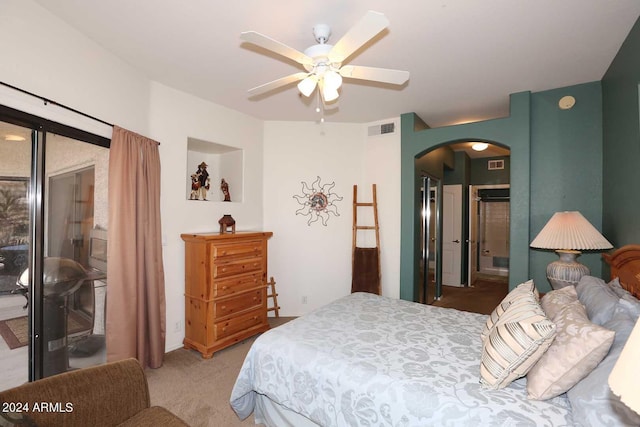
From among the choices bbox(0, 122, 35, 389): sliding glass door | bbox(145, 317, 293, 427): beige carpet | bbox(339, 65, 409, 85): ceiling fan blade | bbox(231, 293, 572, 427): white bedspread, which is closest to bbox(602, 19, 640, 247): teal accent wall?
bbox(231, 293, 572, 427): white bedspread

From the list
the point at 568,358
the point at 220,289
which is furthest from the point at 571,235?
the point at 220,289

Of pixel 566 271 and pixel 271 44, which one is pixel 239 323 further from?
pixel 566 271

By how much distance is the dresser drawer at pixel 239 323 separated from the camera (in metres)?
2.94

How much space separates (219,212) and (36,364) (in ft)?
6.58

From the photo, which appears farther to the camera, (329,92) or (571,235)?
(571,235)

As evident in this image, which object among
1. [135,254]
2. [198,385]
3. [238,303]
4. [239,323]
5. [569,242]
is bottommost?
[198,385]

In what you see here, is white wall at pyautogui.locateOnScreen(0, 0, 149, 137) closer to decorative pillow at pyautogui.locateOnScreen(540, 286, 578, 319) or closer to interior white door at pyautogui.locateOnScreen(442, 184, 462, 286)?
decorative pillow at pyautogui.locateOnScreen(540, 286, 578, 319)

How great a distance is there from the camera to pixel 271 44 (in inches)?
63.1

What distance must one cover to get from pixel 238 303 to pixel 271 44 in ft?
8.09

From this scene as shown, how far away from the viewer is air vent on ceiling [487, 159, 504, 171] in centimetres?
599

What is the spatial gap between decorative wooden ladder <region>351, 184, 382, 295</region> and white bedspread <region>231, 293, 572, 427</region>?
164 cm

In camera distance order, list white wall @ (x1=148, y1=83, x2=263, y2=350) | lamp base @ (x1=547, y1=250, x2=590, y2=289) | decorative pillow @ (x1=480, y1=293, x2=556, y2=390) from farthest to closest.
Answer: white wall @ (x1=148, y1=83, x2=263, y2=350) < lamp base @ (x1=547, y1=250, x2=590, y2=289) < decorative pillow @ (x1=480, y1=293, x2=556, y2=390)

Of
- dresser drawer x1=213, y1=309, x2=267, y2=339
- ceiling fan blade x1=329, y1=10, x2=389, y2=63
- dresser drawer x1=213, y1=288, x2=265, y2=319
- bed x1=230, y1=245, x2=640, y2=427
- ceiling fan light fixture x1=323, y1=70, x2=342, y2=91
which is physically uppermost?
ceiling fan blade x1=329, y1=10, x2=389, y2=63

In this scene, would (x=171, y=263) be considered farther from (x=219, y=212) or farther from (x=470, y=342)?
(x=470, y=342)
